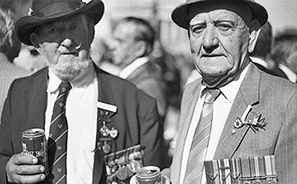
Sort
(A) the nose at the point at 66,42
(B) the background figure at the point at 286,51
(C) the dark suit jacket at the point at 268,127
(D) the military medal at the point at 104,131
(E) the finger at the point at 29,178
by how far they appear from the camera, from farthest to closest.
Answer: (B) the background figure at the point at 286,51 → (D) the military medal at the point at 104,131 → (A) the nose at the point at 66,42 → (E) the finger at the point at 29,178 → (C) the dark suit jacket at the point at 268,127

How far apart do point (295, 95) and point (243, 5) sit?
41 centimetres

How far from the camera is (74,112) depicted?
2.58 m

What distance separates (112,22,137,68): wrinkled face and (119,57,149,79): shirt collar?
0.02 meters

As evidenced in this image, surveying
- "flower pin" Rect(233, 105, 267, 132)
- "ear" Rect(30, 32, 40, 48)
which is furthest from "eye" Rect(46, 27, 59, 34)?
"flower pin" Rect(233, 105, 267, 132)

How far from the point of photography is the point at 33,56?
3.17m

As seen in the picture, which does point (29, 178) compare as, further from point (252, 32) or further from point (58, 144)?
point (252, 32)

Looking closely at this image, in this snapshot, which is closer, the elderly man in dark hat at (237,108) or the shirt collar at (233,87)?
the elderly man in dark hat at (237,108)

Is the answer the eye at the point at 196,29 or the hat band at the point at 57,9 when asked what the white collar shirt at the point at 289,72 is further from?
the hat band at the point at 57,9

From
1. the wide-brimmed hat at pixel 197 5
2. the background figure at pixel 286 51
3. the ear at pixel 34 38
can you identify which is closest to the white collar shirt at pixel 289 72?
the background figure at pixel 286 51

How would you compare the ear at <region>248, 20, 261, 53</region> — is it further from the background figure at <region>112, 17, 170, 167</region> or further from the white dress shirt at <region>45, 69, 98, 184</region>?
the background figure at <region>112, 17, 170, 167</region>

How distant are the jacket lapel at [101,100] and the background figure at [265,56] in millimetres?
1013

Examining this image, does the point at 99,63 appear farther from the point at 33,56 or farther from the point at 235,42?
the point at 235,42

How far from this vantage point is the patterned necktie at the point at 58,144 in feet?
8.05

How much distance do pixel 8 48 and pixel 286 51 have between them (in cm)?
174
